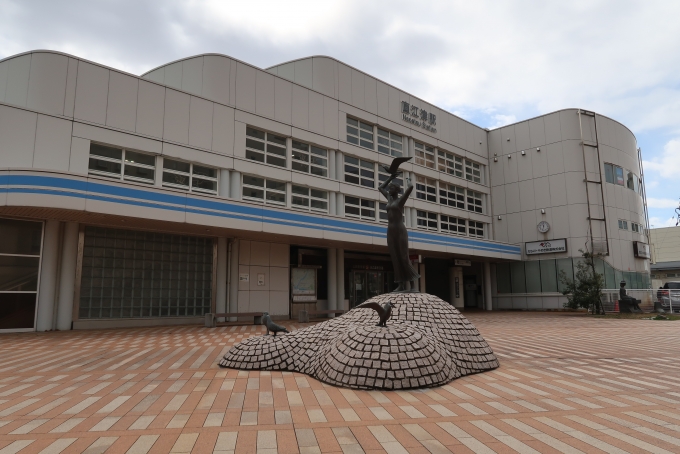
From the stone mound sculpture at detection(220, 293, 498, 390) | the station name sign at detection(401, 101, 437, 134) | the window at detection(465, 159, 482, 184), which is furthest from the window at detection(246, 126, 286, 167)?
the window at detection(465, 159, 482, 184)

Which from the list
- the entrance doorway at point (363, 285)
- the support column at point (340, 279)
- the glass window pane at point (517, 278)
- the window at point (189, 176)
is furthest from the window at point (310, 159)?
the glass window pane at point (517, 278)

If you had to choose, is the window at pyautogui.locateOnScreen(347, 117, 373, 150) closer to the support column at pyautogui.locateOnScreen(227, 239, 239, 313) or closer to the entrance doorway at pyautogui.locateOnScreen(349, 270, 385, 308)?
the entrance doorway at pyautogui.locateOnScreen(349, 270, 385, 308)

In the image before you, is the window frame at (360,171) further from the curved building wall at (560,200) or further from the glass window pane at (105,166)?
the curved building wall at (560,200)

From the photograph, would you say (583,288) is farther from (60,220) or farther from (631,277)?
(60,220)

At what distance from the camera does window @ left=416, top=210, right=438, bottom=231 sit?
2671cm

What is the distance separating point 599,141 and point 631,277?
936 centimetres

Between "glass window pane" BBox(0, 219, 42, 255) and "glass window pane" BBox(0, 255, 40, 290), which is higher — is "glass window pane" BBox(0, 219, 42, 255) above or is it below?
above

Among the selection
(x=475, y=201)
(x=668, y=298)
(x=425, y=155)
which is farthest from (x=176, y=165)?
(x=668, y=298)

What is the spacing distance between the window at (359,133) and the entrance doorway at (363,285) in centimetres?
694

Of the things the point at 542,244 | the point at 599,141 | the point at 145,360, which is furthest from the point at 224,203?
the point at 599,141

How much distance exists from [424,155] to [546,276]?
1123cm

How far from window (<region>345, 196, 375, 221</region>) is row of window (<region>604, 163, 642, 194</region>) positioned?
1765cm

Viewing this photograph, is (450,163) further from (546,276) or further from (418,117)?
(546,276)

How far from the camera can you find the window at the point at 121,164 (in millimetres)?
15281
